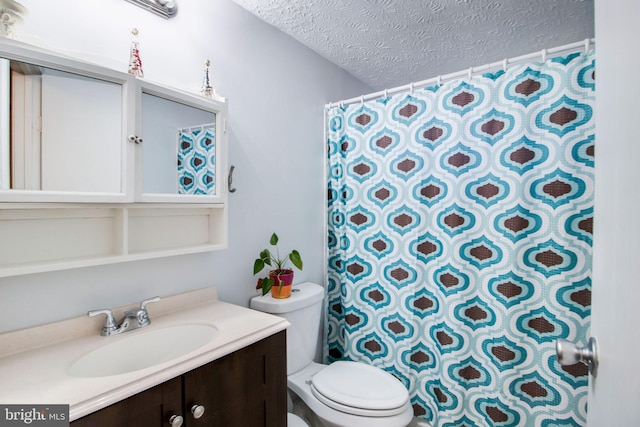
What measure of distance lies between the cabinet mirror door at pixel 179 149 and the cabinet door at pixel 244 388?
60 centimetres

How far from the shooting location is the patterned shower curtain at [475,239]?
4.26 feet

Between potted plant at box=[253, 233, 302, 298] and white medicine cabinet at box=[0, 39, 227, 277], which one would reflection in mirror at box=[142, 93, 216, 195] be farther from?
potted plant at box=[253, 233, 302, 298]

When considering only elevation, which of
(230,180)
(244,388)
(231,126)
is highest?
(231,126)

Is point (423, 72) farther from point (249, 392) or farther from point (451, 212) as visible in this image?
point (249, 392)

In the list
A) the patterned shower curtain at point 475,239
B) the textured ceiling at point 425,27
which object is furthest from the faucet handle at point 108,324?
the textured ceiling at point 425,27

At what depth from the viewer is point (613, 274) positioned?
522mm

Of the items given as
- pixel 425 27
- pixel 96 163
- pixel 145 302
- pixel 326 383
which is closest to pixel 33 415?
pixel 145 302

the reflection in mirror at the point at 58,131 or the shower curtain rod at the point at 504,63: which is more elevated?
the shower curtain rod at the point at 504,63

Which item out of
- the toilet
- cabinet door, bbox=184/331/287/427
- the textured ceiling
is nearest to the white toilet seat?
the toilet

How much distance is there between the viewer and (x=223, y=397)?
979 mm

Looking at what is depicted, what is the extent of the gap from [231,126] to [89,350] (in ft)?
3.44

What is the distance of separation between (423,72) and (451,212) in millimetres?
1171

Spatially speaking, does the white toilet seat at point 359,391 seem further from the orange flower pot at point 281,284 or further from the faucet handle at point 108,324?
the faucet handle at point 108,324

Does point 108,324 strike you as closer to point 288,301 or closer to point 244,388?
point 244,388
